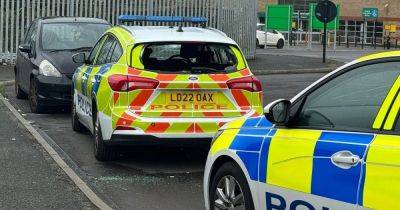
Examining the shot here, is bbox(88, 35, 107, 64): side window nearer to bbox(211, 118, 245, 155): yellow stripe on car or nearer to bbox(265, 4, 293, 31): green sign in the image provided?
bbox(211, 118, 245, 155): yellow stripe on car

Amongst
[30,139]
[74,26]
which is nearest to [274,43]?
[74,26]

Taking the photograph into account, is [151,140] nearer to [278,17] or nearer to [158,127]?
[158,127]

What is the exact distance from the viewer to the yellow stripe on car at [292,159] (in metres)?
3.73

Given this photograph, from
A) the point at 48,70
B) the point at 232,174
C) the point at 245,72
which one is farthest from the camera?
the point at 48,70

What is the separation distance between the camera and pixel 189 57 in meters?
7.39

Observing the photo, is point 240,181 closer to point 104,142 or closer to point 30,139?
point 104,142

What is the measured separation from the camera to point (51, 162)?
741 cm

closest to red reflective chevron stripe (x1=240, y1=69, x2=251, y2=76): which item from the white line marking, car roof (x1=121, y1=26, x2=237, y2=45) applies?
car roof (x1=121, y1=26, x2=237, y2=45)

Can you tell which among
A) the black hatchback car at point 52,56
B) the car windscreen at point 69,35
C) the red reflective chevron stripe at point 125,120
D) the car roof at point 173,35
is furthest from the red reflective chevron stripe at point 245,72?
the car windscreen at point 69,35

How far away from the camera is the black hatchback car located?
35.2 feet

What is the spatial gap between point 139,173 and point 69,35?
17.7ft

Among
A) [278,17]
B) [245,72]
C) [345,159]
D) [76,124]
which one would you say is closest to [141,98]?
[245,72]

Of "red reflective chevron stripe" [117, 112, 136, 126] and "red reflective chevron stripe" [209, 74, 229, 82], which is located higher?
"red reflective chevron stripe" [209, 74, 229, 82]

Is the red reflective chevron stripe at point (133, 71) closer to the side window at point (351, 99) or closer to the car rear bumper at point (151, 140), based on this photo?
the car rear bumper at point (151, 140)
